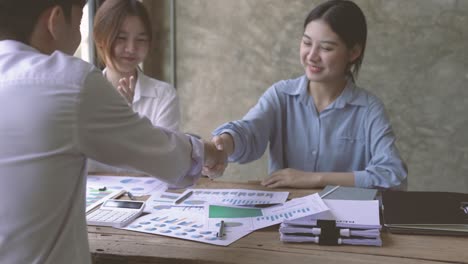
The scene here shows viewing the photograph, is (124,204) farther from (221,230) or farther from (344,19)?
(344,19)

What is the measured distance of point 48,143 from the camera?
0.91m

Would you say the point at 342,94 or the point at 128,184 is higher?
the point at 342,94

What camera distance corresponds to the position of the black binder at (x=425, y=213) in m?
1.31

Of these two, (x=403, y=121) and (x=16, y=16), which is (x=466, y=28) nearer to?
(x=403, y=121)

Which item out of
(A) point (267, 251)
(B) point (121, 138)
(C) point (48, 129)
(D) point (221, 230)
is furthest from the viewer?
(D) point (221, 230)

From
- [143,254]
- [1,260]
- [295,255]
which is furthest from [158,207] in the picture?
[1,260]

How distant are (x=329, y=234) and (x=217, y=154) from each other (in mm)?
598

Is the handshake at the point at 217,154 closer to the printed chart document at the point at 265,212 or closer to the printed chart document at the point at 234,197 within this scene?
the printed chart document at the point at 234,197

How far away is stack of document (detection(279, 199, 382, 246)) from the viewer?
1.24 meters

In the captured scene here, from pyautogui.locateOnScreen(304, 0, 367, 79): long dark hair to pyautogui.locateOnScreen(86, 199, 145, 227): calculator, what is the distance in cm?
103

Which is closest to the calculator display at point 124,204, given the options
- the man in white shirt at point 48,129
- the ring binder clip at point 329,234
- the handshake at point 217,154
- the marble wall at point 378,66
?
the handshake at point 217,154

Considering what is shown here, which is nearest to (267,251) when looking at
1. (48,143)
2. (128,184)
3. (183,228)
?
(183,228)

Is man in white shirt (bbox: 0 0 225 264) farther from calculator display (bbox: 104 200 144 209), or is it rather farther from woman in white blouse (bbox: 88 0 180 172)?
woman in white blouse (bbox: 88 0 180 172)

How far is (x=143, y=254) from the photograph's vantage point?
1.21 meters
